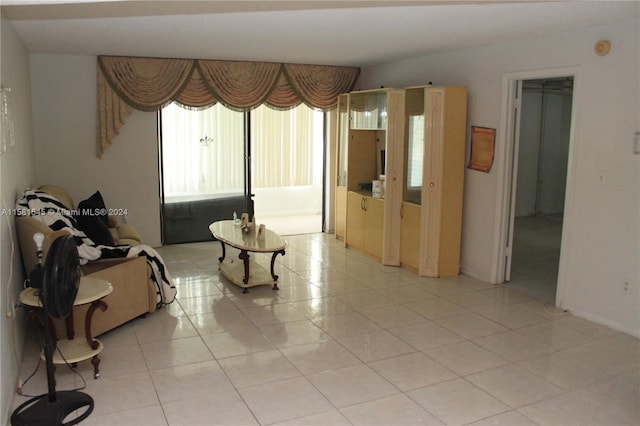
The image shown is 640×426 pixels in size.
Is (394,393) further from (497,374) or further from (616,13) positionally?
(616,13)

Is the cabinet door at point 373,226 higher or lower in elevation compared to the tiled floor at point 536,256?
higher

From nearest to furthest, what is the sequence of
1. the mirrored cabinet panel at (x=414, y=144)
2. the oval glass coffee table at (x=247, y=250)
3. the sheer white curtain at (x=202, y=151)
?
the oval glass coffee table at (x=247, y=250), the mirrored cabinet panel at (x=414, y=144), the sheer white curtain at (x=202, y=151)

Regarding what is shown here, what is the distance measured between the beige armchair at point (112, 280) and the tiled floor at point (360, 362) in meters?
0.15

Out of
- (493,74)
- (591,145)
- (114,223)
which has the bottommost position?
(114,223)

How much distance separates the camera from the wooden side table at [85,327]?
321cm

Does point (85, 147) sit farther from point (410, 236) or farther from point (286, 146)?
point (410, 236)

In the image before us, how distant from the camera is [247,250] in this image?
5043mm

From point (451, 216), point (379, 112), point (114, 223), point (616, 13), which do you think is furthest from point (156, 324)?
point (616, 13)

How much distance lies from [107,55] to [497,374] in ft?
17.7

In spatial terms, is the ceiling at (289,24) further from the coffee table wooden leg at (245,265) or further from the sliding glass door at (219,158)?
the coffee table wooden leg at (245,265)

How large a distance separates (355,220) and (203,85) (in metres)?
2.56

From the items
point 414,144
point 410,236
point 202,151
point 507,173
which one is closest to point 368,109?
point 414,144

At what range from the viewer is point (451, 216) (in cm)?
576

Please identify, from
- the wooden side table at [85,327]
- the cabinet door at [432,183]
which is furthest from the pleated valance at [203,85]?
the wooden side table at [85,327]
